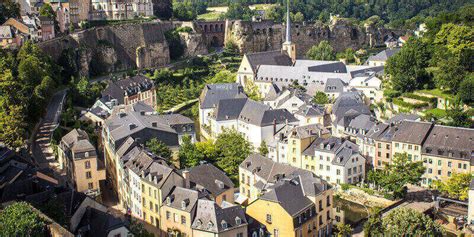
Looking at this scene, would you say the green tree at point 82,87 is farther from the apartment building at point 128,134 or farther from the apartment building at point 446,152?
the apartment building at point 446,152

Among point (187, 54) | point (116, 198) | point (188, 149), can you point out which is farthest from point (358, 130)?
point (187, 54)

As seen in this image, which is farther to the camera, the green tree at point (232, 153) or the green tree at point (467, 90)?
the green tree at point (467, 90)

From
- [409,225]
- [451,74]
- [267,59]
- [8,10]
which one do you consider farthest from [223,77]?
[409,225]

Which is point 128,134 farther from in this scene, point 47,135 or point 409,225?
point 409,225

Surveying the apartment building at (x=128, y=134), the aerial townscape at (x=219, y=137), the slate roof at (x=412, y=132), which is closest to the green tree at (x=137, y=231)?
the aerial townscape at (x=219, y=137)

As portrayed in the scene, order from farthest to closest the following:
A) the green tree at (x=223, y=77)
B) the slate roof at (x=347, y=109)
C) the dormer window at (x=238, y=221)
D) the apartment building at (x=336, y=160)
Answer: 1. the green tree at (x=223, y=77)
2. the slate roof at (x=347, y=109)
3. the apartment building at (x=336, y=160)
4. the dormer window at (x=238, y=221)

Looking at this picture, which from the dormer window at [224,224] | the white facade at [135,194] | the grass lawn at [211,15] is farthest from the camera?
the grass lawn at [211,15]

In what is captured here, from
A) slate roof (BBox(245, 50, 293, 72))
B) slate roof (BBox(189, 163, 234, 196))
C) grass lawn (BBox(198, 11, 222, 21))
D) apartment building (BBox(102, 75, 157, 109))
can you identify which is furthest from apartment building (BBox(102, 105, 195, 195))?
grass lawn (BBox(198, 11, 222, 21))
